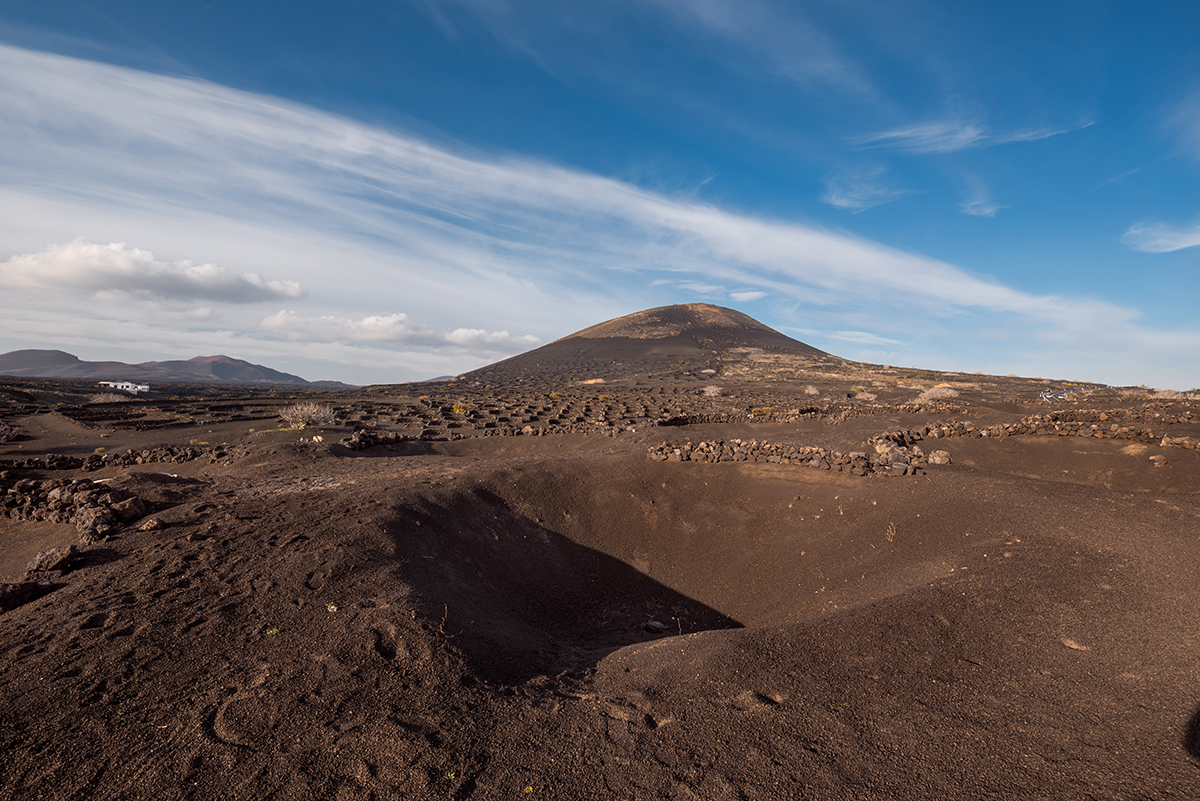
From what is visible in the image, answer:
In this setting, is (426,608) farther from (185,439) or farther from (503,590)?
(185,439)

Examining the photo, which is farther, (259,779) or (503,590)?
(503,590)

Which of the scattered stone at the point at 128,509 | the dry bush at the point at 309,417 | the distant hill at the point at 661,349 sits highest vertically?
the distant hill at the point at 661,349

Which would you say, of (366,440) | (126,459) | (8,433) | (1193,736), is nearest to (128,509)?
(126,459)

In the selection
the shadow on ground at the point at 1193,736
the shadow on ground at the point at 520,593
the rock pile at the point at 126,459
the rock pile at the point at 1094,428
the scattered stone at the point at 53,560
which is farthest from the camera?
the rock pile at the point at 126,459

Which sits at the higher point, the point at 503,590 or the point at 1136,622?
the point at 1136,622

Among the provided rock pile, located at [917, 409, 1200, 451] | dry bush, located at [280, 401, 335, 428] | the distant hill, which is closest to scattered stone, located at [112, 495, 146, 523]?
dry bush, located at [280, 401, 335, 428]

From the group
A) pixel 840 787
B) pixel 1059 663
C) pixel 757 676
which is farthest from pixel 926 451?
pixel 840 787

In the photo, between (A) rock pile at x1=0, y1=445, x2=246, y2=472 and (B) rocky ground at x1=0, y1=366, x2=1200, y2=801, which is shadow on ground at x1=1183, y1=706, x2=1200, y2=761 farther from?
(A) rock pile at x1=0, y1=445, x2=246, y2=472

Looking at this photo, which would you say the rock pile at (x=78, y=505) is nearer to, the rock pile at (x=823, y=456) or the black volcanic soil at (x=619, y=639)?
the black volcanic soil at (x=619, y=639)

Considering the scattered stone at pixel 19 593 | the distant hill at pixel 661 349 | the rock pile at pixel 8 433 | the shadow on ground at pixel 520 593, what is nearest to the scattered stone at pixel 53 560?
the scattered stone at pixel 19 593
